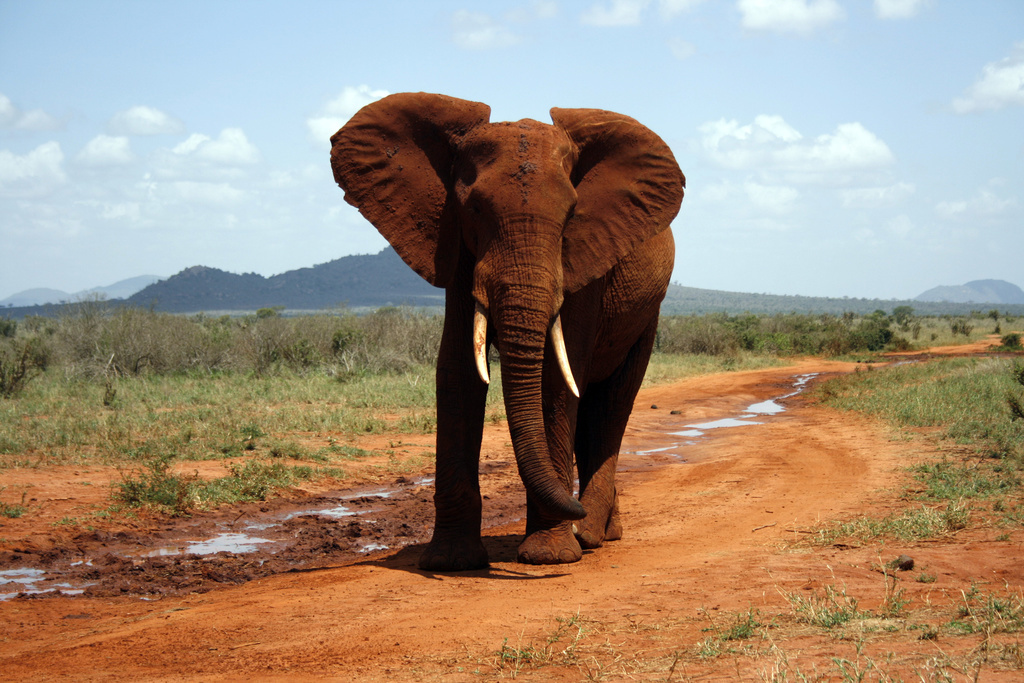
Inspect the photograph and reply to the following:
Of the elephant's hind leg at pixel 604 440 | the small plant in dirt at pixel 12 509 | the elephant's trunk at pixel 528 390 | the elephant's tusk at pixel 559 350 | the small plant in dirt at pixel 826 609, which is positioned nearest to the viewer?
the small plant in dirt at pixel 826 609

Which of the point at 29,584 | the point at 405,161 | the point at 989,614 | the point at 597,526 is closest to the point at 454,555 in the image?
the point at 597,526

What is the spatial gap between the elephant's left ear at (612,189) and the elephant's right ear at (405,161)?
0.78m

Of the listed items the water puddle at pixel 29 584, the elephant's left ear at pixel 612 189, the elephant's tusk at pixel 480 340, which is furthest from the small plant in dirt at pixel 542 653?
the water puddle at pixel 29 584

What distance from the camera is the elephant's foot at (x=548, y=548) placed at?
6102 mm

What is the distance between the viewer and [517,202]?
540 cm

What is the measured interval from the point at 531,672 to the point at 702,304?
168571 millimetres

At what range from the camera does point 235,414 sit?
13.4 m

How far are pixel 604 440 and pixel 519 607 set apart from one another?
2579 millimetres

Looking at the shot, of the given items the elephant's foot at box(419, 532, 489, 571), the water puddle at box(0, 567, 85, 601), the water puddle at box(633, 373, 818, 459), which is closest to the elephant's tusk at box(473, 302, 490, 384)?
the elephant's foot at box(419, 532, 489, 571)

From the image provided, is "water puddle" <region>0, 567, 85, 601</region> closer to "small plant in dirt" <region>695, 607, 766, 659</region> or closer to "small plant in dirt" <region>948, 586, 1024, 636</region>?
"small plant in dirt" <region>695, 607, 766, 659</region>

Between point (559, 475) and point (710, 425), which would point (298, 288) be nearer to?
point (710, 425)

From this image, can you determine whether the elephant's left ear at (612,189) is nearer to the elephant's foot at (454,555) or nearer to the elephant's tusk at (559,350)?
the elephant's tusk at (559,350)

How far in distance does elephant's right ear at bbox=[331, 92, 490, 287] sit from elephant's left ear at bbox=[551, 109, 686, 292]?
0.78 m

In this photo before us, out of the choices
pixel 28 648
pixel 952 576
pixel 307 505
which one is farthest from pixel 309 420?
pixel 952 576
